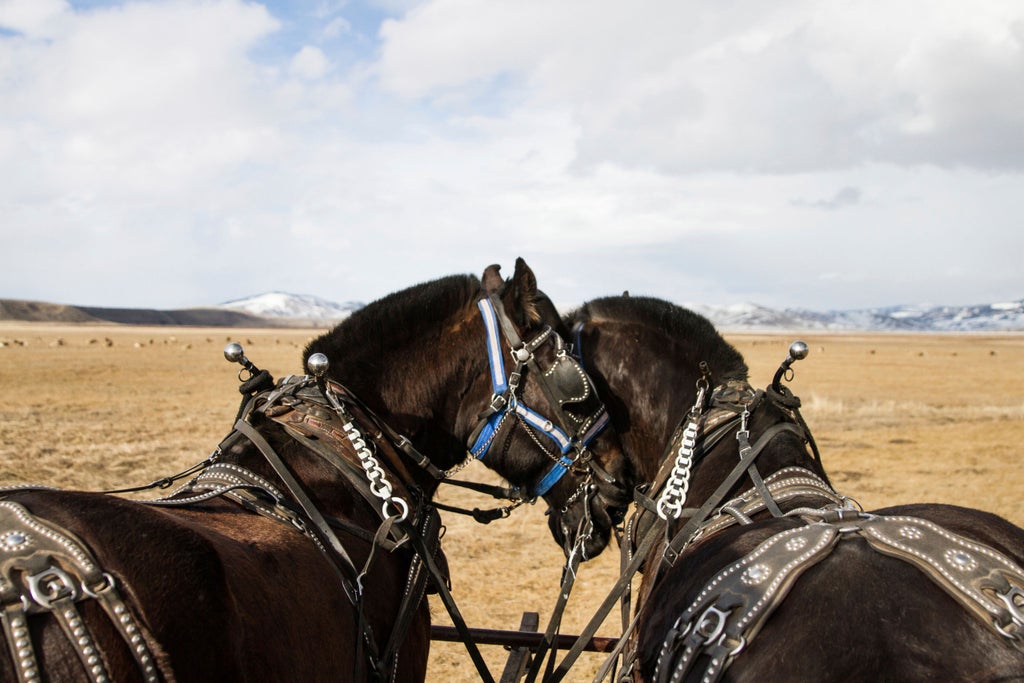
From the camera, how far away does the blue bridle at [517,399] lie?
3408 millimetres

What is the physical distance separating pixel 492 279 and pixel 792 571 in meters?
2.04

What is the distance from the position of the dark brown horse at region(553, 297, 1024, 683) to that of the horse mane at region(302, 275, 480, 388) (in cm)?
128

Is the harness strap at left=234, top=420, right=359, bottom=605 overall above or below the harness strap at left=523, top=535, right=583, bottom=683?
above

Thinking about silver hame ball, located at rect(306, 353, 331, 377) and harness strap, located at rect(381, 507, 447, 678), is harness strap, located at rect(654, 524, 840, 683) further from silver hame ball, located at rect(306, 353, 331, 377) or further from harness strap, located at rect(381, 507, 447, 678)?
silver hame ball, located at rect(306, 353, 331, 377)

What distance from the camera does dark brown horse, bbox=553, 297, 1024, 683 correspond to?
1733mm

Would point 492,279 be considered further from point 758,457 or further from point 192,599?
point 192,599

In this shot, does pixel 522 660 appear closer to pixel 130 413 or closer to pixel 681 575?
pixel 681 575

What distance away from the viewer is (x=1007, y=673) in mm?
1666

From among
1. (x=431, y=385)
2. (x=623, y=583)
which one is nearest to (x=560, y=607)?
(x=623, y=583)

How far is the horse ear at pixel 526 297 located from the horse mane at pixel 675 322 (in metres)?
0.43

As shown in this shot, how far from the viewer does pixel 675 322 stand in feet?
12.0

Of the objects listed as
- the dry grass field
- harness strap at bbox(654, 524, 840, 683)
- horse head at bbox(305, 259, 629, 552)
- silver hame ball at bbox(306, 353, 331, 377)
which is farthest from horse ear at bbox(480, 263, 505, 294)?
the dry grass field

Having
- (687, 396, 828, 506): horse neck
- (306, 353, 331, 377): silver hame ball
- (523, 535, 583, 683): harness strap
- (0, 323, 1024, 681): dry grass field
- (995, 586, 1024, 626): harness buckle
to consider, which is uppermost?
(306, 353, 331, 377): silver hame ball

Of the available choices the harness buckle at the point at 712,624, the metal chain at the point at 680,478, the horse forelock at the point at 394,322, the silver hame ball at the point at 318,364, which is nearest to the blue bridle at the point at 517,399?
the horse forelock at the point at 394,322
